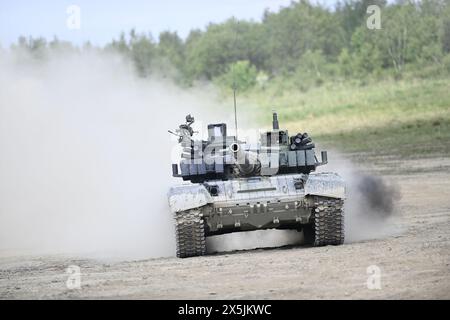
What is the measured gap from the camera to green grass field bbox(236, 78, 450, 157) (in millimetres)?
41094

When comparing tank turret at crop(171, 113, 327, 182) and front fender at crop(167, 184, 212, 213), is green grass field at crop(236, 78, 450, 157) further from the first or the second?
front fender at crop(167, 184, 212, 213)

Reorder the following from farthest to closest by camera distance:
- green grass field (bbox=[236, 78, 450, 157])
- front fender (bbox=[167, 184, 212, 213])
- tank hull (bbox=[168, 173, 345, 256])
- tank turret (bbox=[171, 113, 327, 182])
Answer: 1. green grass field (bbox=[236, 78, 450, 157])
2. tank turret (bbox=[171, 113, 327, 182])
3. tank hull (bbox=[168, 173, 345, 256])
4. front fender (bbox=[167, 184, 212, 213])

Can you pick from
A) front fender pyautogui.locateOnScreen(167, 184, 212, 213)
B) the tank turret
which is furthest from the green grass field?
front fender pyautogui.locateOnScreen(167, 184, 212, 213)

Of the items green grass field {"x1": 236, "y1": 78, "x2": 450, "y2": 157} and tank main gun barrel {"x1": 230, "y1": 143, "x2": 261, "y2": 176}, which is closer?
tank main gun barrel {"x1": 230, "y1": 143, "x2": 261, "y2": 176}

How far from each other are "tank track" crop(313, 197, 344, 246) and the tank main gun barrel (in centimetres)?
120

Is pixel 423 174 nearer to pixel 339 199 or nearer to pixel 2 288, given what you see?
pixel 339 199

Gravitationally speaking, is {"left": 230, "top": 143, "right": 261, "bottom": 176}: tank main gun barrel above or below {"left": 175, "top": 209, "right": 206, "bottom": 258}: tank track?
above

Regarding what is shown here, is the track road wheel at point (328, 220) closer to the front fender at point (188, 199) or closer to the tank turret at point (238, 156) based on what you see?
the tank turret at point (238, 156)

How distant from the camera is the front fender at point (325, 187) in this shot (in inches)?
750

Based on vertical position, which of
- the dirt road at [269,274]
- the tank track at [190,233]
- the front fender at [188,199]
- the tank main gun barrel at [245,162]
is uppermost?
the tank main gun barrel at [245,162]

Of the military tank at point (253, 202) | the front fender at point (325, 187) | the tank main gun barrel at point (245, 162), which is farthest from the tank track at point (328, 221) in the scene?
the tank main gun barrel at point (245, 162)

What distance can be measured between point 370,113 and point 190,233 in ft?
90.3

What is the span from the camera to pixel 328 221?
19.4 meters

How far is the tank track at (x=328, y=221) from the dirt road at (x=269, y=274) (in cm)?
22
